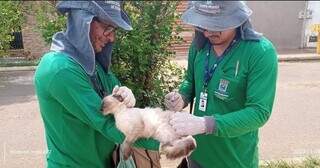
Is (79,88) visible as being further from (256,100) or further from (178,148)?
(256,100)

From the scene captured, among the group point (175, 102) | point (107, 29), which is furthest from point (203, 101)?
point (107, 29)

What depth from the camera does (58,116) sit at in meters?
2.20

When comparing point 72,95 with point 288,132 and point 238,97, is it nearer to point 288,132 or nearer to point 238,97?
point 238,97

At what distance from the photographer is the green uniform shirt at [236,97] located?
2.30 metres

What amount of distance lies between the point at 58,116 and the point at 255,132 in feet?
3.80

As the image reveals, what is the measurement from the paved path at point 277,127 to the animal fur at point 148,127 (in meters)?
2.30

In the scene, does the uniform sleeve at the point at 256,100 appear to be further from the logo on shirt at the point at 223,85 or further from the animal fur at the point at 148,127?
the animal fur at the point at 148,127

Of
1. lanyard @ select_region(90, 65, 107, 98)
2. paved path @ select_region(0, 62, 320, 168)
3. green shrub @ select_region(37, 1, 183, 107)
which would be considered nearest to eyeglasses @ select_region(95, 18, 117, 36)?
lanyard @ select_region(90, 65, 107, 98)

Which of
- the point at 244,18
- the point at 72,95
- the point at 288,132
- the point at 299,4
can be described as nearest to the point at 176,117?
the point at 72,95

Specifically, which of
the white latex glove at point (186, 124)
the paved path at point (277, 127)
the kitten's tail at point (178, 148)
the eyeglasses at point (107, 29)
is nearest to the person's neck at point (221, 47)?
the white latex glove at point (186, 124)

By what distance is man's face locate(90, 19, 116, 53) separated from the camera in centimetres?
223

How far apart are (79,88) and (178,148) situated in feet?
1.77

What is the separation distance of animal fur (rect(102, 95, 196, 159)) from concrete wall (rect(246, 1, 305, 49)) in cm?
1544

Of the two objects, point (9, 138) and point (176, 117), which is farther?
point (9, 138)
